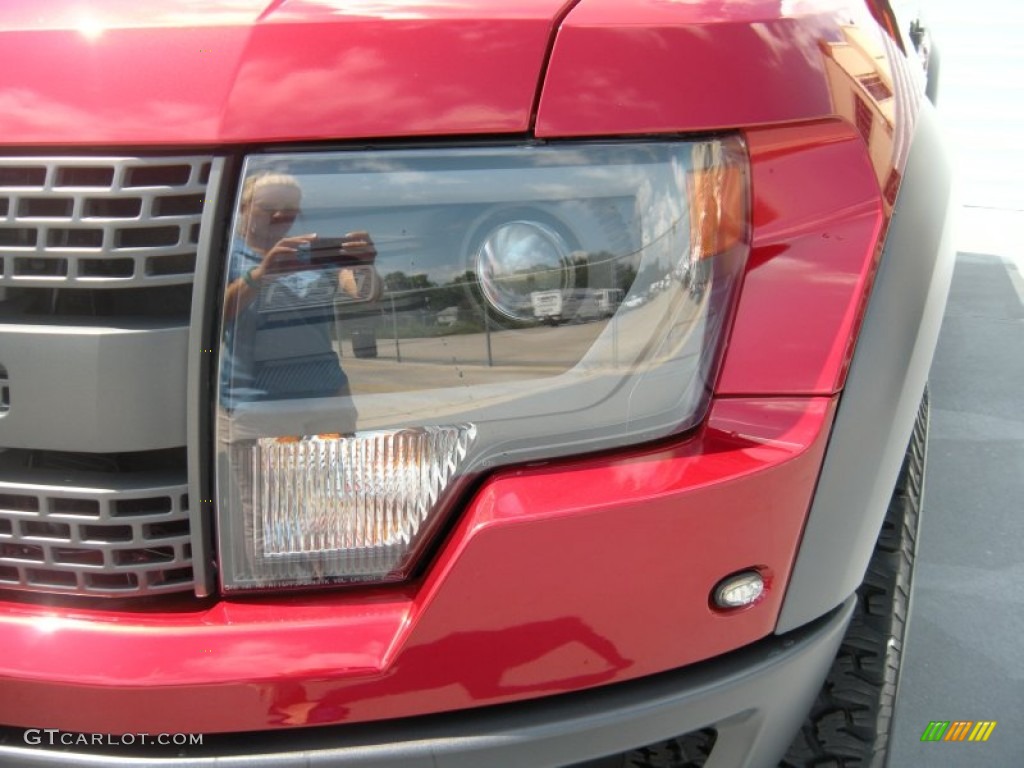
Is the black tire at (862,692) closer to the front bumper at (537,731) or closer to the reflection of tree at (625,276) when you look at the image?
the front bumper at (537,731)

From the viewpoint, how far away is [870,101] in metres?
1.30

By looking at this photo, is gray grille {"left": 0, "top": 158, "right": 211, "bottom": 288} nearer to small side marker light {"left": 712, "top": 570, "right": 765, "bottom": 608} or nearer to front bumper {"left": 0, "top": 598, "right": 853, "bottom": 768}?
front bumper {"left": 0, "top": 598, "right": 853, "bottom": 768}

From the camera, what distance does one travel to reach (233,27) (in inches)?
43.8

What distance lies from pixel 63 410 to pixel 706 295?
2.49ft

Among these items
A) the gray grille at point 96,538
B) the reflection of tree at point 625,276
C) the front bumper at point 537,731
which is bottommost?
the front bumper at point 537,731

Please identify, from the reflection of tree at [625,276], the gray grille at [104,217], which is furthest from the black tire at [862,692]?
the gray grille at [104,217]

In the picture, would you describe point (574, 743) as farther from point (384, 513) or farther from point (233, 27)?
point (233, 27)

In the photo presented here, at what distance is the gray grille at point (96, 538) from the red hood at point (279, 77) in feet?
1.35

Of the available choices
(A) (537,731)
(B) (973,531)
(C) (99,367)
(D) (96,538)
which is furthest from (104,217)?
(B) (973,531)

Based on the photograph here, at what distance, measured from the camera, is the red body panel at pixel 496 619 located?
1128 mm

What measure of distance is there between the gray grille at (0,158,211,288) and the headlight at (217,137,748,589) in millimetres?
78

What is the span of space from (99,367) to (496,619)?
53 centimetres

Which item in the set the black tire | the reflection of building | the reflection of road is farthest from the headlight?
the black tire

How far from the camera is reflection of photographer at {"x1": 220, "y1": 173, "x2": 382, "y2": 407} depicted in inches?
44.3
